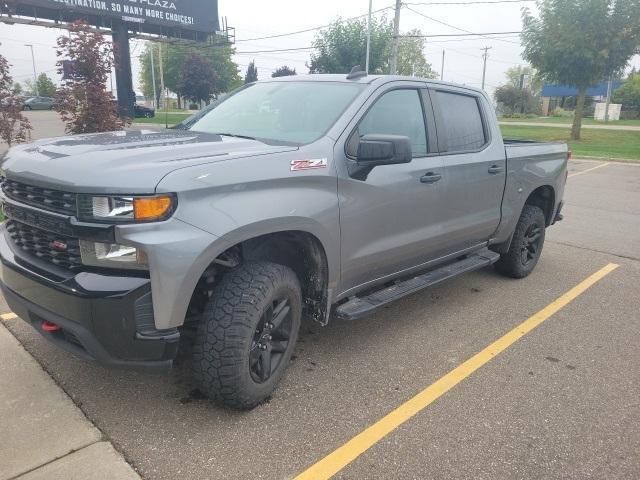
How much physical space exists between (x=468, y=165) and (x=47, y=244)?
3.04m

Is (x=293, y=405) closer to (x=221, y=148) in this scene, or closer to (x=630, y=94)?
(x=221, y=148)

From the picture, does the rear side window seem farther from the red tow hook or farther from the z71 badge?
the red tow hook

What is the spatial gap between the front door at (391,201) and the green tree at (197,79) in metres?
47.7

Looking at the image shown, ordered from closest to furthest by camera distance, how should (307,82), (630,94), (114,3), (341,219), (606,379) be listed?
(341,219) → (606,379) → (307,82) → (114,3) → (630,94)

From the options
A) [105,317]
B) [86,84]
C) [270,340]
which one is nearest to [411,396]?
[270,340]

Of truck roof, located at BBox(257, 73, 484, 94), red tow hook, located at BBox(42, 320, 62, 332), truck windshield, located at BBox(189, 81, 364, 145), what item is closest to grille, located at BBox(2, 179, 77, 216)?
red tow hook, located at BBox(42, 320, 62, 332)

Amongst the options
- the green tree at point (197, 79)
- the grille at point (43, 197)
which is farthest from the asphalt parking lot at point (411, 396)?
the green tree at point (197, 79)

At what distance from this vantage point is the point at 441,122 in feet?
13.9

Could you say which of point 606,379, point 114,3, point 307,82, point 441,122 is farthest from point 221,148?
point 114,3

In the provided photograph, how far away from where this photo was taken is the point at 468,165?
4.32 meters

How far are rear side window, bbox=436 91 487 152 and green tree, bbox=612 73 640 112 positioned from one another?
58740 millimetres

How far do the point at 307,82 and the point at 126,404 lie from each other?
2.48 m

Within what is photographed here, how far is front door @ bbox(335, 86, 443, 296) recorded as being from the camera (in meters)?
3.36

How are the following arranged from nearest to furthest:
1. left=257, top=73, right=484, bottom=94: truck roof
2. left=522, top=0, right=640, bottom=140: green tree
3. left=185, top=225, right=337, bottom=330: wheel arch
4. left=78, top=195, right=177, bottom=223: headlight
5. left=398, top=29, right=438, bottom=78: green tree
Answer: left=78, top=195, right=177, bottom=223: headlight, left=185, top=225, right=337, bottom=330: wheel arch, left=257, top=73, right=484, bottom=94: truck roof, left=522, top=0, right=640, bottom=140: green tree, left=398, top=29, right=438, bottom=78: green tree
